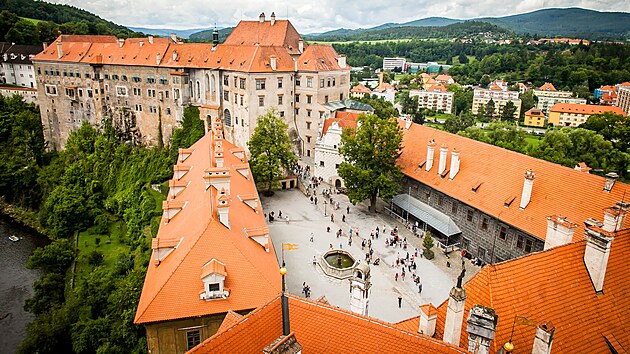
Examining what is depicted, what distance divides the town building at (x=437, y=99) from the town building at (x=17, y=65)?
292 ft

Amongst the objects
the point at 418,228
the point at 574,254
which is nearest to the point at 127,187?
the point at 418,228

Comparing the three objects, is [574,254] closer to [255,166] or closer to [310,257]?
[310,257]

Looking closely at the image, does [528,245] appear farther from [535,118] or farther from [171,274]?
[535,118]

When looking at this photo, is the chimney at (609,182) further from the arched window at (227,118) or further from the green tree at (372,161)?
the arched window at (227,118)

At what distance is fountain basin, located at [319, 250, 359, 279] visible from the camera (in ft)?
91.4

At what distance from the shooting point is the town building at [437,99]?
12019 cm

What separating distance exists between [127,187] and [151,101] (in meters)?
11.8

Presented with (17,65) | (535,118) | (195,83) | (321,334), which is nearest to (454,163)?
(321,334)

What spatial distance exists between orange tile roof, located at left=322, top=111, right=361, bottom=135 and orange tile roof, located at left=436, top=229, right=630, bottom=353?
29.1m

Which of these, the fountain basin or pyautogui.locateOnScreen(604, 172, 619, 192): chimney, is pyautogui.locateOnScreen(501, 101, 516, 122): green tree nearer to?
pyautogui.locateOnScreen(604, 172, 619, 192): chimney

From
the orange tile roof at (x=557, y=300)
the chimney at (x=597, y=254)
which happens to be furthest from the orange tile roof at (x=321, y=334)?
the chimney at (x=597, y=254)

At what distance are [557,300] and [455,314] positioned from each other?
4.23 metres

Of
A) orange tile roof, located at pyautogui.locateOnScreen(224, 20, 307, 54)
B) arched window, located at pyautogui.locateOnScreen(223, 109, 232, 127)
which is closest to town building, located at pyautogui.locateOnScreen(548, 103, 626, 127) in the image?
orange tile roof, located at pyautogui.locateOnScreen(224, 20, 307, 54)

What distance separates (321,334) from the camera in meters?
11.1
